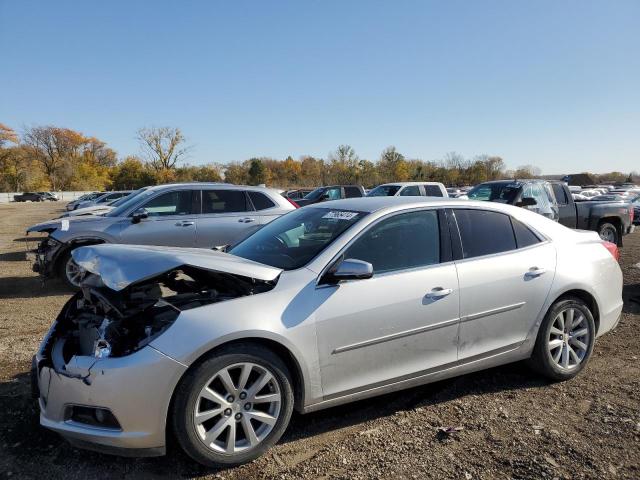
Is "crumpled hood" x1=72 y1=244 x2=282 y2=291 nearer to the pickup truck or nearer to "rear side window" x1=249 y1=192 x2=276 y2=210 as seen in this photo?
"rear side window" x1=249 y1=192 x2=276 y2=210

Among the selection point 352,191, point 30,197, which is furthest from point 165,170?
point 352,191

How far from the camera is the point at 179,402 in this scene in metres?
2.81

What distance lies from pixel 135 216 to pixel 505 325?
636 cm

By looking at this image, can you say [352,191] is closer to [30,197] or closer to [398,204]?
[398,204]

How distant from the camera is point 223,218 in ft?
28.6

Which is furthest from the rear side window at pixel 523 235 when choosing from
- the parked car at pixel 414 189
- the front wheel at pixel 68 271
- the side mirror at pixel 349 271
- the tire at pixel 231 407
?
the parked car at pixel 414 189

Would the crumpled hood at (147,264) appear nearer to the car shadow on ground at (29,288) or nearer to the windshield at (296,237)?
the windshield at (296,237)

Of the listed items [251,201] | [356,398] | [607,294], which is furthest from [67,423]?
[251,201]

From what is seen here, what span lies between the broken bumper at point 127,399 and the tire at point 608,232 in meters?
12.8

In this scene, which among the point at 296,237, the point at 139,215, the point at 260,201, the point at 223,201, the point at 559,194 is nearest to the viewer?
the point at 296,237

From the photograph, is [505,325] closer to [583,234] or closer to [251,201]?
[583,234]

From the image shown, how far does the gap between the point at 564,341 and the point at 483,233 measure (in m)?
1.22

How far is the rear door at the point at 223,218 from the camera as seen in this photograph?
8578 mm

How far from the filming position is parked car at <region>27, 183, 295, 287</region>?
8070mm
